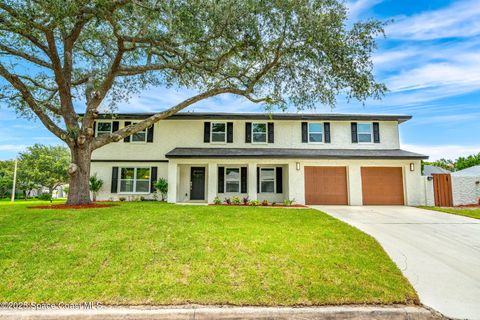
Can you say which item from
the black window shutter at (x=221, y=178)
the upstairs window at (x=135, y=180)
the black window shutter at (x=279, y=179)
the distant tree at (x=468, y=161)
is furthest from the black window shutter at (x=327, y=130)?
the distant tree at (x=468, y=161)

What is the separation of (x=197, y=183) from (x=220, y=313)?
1396 cm

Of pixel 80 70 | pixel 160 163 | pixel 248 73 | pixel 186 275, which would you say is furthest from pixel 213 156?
pixel 186 275

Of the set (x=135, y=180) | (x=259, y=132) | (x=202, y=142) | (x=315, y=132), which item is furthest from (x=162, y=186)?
(x=315, y=132)

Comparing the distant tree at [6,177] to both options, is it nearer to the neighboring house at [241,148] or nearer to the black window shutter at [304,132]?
the neighboring house at [241,148]

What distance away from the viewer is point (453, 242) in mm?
7383

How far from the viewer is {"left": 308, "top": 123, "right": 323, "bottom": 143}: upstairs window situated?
1744 cm

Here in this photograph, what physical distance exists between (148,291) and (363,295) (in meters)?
3.42

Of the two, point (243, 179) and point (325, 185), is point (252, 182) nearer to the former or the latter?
point (243, 179)

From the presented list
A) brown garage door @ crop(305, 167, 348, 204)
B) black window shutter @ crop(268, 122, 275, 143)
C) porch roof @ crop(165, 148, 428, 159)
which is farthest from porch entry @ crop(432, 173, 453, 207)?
black window shutter @ crop(268, 122, 275, 143)

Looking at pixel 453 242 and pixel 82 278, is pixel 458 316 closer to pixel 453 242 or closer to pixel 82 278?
pixel 453 242

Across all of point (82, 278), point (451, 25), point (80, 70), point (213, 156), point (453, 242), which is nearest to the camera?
point (82, 278)

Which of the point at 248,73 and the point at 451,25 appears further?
the point at 248,73

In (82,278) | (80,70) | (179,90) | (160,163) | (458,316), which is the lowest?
(458,316)

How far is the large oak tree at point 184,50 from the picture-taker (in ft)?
30.6
